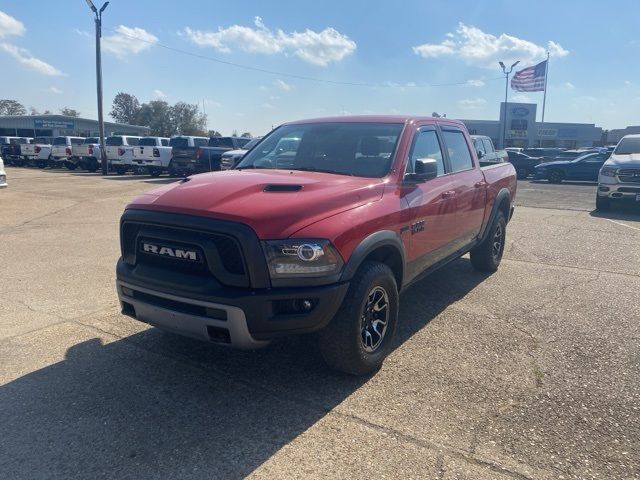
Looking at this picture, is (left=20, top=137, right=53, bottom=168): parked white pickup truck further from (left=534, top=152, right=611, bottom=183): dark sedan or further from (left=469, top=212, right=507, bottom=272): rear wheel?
(left=469, top=212, right=507, bottom=272): rear wheel

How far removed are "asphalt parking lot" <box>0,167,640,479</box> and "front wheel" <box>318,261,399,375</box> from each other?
20 centimetres

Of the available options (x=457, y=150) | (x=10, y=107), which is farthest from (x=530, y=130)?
(x=10, y=107)

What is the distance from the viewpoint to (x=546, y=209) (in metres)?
13.6

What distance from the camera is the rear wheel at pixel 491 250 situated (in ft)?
21.3

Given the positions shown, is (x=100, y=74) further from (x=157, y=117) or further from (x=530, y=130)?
(x=157, y=117)

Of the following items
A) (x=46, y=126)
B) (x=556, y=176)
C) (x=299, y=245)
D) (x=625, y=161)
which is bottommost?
(x=556, y=176)

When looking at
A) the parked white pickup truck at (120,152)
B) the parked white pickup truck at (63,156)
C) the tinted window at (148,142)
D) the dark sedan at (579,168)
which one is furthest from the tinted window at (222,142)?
the dark sedan at (579,168)

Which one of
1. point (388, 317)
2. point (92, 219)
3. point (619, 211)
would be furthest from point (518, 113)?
point (388, 317)

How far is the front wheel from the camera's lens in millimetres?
3336

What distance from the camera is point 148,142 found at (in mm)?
26000

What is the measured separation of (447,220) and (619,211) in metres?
10.7

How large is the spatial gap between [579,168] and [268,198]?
23642 mm

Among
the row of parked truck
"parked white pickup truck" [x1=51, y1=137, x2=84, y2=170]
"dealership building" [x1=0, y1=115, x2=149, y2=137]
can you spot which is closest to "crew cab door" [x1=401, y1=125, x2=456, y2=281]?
the row of parked truck

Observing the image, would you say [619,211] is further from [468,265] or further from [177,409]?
[177,409]
